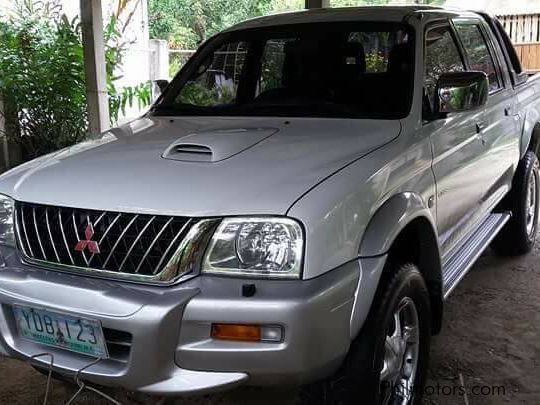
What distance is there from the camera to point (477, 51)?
4078 mm

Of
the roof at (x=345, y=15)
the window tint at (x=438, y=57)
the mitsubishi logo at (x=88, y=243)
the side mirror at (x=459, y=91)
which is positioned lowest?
the mitsubishi logo at (x=88, y=243)

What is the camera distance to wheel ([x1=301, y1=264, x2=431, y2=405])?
7.36 ft

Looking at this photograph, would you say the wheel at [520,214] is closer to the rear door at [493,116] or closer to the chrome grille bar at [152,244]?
the rear door at [493,116]

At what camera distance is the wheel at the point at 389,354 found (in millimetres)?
2242

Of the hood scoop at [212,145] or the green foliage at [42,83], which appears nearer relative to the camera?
the hood scoop at [212,145]

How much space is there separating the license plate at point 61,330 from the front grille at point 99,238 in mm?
194

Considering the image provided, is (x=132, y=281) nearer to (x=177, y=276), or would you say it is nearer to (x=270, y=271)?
(x=177, y=276)

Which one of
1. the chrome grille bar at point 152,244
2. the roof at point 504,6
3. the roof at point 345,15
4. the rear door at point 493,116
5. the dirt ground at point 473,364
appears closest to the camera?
the chrome grille bar at point 152,244

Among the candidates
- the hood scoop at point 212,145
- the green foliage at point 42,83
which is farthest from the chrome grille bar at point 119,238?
the green foliage at point 42,83

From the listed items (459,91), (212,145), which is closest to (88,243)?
(212,145)

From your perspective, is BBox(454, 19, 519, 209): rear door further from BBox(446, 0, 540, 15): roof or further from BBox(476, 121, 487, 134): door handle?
BBox(446, 0, 540, 15): roof

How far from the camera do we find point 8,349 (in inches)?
94.2

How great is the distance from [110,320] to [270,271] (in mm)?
542

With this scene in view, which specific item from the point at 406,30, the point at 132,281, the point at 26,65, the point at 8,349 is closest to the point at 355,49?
the point at 406,30
